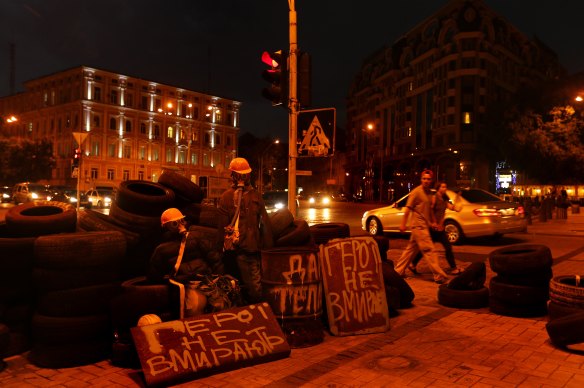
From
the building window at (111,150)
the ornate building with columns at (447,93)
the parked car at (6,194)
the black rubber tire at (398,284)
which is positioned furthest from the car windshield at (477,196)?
the building window at (111,150)

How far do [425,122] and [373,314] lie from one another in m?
70.0

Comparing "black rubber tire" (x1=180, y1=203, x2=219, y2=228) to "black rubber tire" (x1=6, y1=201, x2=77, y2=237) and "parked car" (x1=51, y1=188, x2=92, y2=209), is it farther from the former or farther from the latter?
"parked car" (x1=51, y1=188, x2=92, y2=209)

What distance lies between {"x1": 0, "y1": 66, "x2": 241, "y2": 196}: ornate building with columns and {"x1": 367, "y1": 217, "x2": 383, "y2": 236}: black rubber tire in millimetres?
57974

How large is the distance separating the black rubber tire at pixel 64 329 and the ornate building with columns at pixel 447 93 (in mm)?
52131

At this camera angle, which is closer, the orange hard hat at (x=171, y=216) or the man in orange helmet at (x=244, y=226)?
the orange hard hat at (x=171, y=216)

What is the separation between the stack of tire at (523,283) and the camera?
A: 6672 mm

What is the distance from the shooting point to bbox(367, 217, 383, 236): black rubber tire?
57.8ft

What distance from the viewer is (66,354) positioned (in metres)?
5.14

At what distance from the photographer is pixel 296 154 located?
10.1 m

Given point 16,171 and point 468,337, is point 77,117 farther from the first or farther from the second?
point 468,337

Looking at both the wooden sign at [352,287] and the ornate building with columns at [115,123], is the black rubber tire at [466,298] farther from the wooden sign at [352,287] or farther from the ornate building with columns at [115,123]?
the ornate building with columns at [115,123]

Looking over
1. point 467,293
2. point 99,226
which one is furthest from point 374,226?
point 99,226

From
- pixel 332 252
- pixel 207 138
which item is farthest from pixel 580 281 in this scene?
pixel 207 138

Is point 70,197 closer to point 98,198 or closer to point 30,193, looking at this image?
point 98,198
